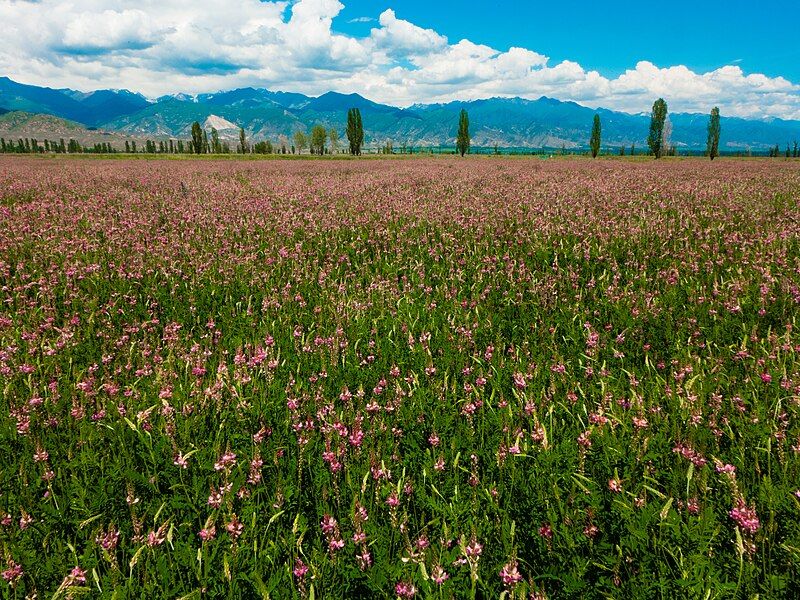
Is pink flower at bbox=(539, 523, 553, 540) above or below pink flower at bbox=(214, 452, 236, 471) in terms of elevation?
below

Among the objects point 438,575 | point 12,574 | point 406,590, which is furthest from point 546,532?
point 12,574

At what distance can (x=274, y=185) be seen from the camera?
16359mm

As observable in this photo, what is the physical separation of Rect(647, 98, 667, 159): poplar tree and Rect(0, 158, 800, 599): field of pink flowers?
8875 cm

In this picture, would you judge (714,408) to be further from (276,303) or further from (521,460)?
(276,303)

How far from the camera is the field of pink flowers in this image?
6.51 feet

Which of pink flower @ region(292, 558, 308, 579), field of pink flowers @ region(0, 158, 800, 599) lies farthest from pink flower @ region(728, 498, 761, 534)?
pink flower @ region(292, 558, 308, 579)

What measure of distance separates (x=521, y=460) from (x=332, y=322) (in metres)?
2.66

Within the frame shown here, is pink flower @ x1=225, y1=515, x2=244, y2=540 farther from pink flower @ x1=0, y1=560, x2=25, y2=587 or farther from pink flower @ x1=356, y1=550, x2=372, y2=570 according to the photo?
pink flower @ x1=0, y1=560, x2=25, y2=587

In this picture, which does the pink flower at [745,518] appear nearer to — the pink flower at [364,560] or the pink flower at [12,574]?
the pink flower at [364,560]

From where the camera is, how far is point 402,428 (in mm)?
3121

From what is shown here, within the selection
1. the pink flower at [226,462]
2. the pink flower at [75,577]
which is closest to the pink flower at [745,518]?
the pink flower at [226,462]

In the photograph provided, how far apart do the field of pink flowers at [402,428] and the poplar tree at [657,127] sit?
88754 millimetres

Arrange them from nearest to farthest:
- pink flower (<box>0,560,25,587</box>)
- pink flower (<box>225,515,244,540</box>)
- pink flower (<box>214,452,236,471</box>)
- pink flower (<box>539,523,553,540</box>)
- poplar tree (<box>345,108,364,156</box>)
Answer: pink flower (<box>0,560,25,587</box>) < pink flower (<box>225,515,244,540</box>) < pink flower (<box>539,523,553,540</box>) < pink flower (<box>214,452,236,471</box>) < poplar tree (<box>345,108,364,156</box>)

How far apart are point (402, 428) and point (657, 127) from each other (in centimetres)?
9803
